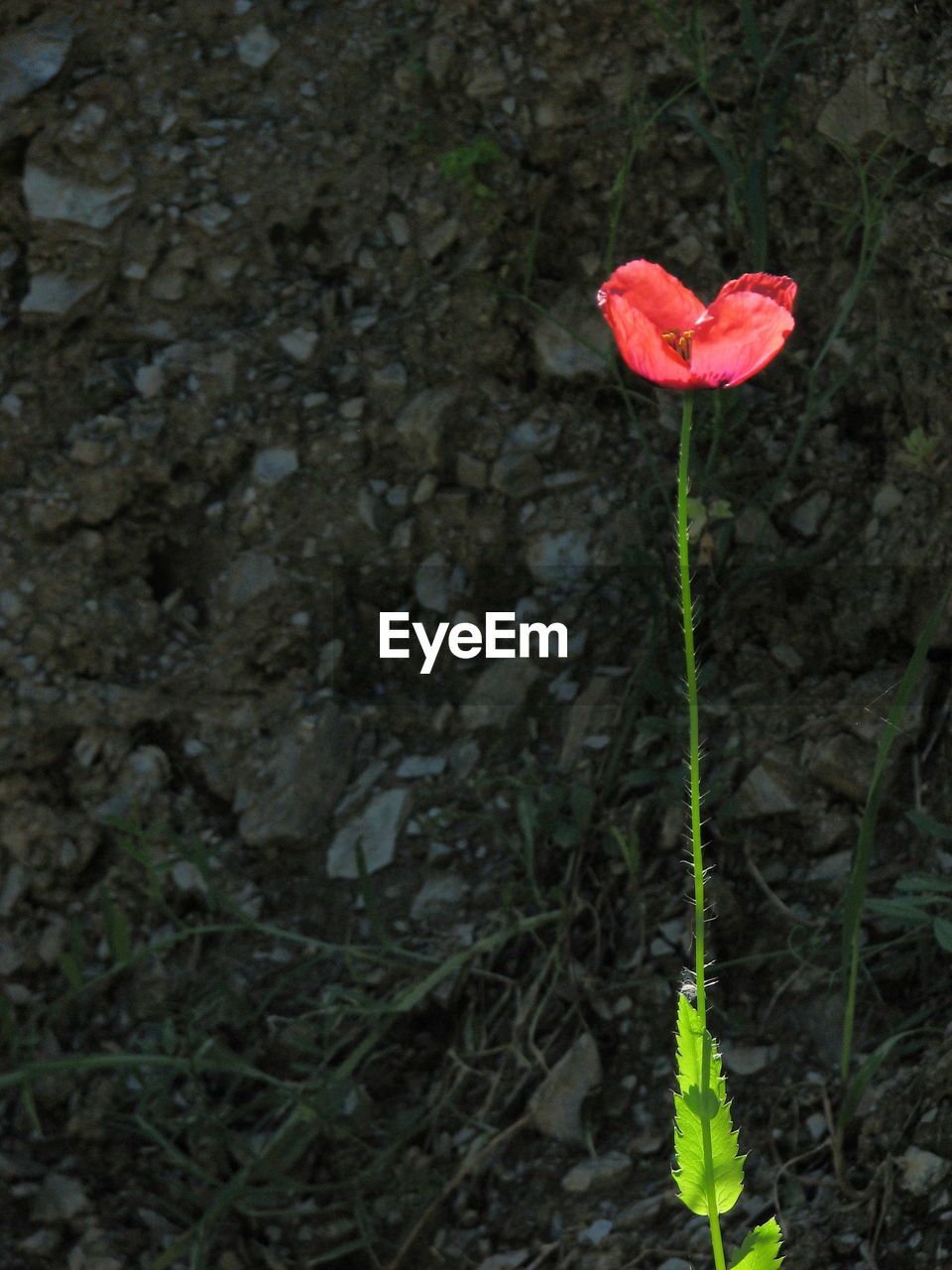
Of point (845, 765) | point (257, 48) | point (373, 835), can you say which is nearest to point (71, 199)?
point (257, 48)

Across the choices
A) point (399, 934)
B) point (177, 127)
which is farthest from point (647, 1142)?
point (177, 127)

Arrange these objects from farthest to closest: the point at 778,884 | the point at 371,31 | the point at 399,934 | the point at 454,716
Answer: the point at 371,31 < the point at 454,716 < the point at 399,934 < the point at 778,884

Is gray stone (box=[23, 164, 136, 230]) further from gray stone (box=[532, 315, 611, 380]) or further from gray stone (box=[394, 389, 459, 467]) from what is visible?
gray stone (box=[532, 315, 611, 380])

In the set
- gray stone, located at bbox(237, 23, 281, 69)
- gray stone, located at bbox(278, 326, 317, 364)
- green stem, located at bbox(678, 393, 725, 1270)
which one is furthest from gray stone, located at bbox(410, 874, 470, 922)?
gray stone, located at bbox(237, 23, 281, 69)

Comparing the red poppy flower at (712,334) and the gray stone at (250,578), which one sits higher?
the red poppy flower at (712,334)

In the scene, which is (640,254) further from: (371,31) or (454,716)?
(454,716)

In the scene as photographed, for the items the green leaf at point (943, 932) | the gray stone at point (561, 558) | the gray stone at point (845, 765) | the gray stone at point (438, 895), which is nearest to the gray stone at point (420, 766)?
the gray stone at point (438, 895)

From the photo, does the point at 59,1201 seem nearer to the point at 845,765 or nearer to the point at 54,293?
the point at 845,765

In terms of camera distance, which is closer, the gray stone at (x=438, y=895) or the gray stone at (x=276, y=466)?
the gray stone at (x=438, y=895)

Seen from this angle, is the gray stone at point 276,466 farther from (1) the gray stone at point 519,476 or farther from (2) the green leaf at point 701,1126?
(2) the green leaf at point 701,1126
